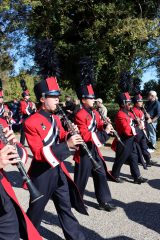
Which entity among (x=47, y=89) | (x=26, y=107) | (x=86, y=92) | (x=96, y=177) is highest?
(x=47, y=89)

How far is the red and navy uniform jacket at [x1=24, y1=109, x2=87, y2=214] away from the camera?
373 centimetres

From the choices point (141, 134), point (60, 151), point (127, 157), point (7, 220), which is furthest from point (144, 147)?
point (7, 220)

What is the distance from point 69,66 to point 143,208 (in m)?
11.6

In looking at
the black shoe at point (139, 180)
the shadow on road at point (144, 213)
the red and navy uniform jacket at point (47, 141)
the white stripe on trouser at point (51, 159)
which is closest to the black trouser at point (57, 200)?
the red and navy uniform jacket at point (47, 141)

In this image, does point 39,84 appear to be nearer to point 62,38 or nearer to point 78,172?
point 78,172

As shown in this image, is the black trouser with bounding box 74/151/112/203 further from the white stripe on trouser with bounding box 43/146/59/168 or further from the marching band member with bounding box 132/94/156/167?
the marching band member with bounding box 132/94/156/167

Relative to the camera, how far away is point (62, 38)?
1505 centimetres

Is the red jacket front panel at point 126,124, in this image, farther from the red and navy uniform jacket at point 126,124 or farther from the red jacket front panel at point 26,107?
the red jacket front panel at point 26,107

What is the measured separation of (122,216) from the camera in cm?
515

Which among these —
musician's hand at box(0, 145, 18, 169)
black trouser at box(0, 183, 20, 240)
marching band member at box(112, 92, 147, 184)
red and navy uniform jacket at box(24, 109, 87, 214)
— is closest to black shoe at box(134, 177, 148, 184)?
marching band member at box(112, 92, 147, 184)

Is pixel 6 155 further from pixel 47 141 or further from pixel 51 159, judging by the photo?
pixel 47 141

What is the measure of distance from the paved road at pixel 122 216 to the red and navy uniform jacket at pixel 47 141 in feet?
2.18

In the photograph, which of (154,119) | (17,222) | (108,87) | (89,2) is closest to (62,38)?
(89,2)

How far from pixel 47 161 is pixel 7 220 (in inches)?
35.5
